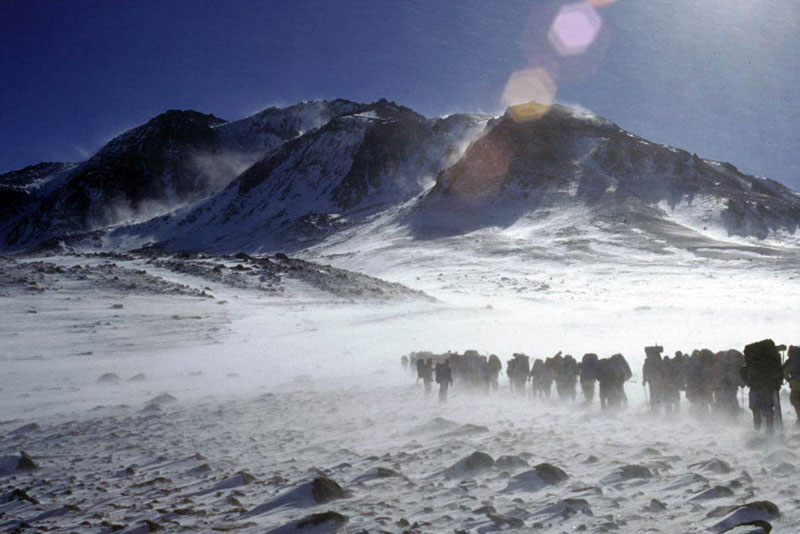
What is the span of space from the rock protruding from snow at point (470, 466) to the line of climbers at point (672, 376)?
218 inches

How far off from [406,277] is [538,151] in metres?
94.6

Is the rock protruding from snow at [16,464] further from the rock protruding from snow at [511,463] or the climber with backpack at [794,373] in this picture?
the climber with backpack at [794,373]

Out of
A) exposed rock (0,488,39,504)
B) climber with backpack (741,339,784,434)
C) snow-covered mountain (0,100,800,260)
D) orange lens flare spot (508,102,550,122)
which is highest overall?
orange lens flare spot (508,102,550,122)

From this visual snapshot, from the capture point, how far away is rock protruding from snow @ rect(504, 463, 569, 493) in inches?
288

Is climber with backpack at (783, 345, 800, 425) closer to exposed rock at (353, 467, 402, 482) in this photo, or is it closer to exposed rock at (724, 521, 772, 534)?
exposed rock at (724, 521, 772, 534)

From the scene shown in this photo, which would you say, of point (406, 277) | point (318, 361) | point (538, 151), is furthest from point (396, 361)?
point (538, 151)

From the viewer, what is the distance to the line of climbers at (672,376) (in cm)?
1056

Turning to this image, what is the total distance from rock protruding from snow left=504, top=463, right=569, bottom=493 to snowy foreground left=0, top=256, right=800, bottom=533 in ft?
0.09

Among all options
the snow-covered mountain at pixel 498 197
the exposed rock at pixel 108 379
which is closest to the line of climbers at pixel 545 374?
the exposed rock at pixel 108 379

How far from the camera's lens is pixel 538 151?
155 m

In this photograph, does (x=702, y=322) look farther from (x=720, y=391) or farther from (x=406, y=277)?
(x=406, y=277)

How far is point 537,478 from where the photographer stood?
760 cm

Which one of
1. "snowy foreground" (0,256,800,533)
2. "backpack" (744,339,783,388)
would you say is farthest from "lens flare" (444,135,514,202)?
"backpack" (744,339,783,388)

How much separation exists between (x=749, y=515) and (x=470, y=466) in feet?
11.5
